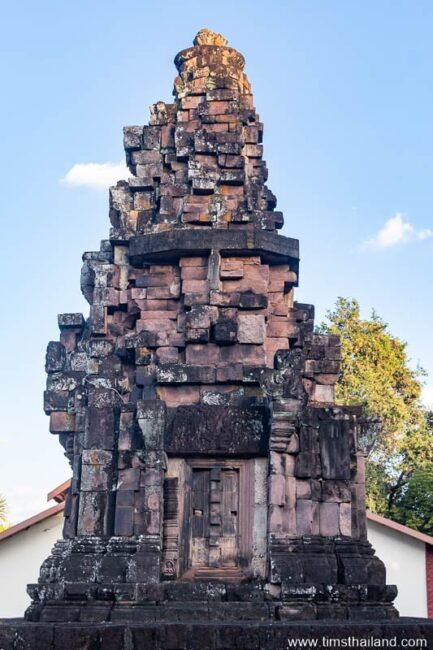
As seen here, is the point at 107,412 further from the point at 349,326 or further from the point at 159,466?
the point at 349,326

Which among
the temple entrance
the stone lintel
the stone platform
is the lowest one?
the stone platform

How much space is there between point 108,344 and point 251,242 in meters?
2.54

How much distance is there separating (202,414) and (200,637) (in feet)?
10.8

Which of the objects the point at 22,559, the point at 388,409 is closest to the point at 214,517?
the point at 22,559

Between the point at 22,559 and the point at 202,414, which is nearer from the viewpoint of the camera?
the point at 202,414

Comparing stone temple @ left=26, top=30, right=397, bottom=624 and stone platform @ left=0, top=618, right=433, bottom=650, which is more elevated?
stone temple @ left=26, top=30, right=397, bottom=624

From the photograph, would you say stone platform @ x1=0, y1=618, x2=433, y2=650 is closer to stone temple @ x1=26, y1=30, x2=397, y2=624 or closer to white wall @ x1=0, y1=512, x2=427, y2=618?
stone temple @ x1=26, y1=30, x2=397, y2=624

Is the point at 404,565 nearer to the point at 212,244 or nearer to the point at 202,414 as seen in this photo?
the point at 202,414

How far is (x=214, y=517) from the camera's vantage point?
10820 mm

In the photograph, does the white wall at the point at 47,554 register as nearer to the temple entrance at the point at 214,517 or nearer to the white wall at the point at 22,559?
the white wall at the point at 22,559

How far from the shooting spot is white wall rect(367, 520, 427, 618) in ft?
70.8

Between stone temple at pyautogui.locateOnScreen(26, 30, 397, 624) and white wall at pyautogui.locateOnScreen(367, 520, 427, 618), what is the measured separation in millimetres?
10874

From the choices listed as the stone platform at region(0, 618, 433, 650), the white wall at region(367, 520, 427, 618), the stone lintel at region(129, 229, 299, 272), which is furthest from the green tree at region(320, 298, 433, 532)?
the stone platform at region(0, 618, 433, 650)

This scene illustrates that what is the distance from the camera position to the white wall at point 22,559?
70.3 ft
